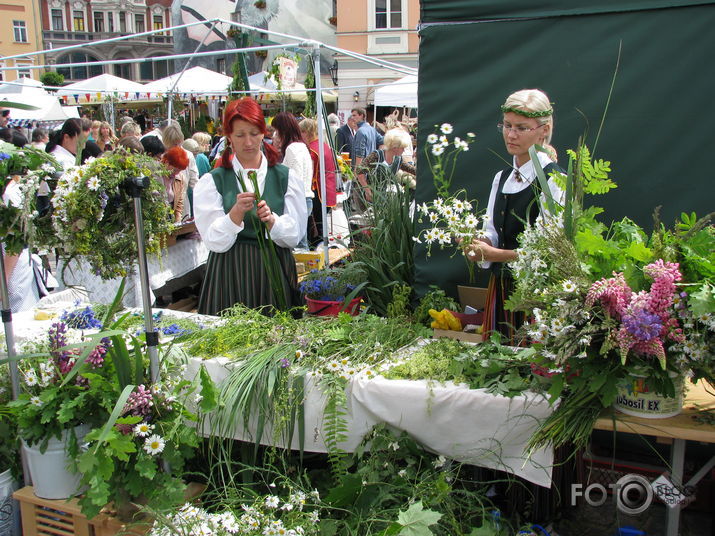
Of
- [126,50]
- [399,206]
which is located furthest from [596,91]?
[126,50]

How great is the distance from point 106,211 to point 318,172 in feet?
13.9

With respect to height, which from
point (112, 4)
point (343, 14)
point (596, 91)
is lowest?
point (596, 91)

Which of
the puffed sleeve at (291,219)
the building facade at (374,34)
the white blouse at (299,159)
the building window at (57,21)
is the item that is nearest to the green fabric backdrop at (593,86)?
the puffed sleeve at (291,219)

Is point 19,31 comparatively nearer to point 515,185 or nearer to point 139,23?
point 139,23

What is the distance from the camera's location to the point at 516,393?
1.95 meters

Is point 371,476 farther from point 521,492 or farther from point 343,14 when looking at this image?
point 343,14

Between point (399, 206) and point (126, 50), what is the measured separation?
5052 cm

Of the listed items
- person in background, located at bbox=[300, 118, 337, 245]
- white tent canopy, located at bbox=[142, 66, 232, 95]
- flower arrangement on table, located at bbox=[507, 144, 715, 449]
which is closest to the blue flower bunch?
flower arrangement on table, located at bbox=[507, 144, 715, 449]

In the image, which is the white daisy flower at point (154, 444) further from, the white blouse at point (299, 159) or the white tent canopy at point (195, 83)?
the white tent canopy at point (195, 83)

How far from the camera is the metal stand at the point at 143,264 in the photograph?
1.94m

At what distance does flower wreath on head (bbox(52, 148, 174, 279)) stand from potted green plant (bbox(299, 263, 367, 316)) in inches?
43.0

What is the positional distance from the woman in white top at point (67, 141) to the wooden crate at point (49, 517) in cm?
334

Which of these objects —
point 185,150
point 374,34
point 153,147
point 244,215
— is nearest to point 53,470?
point 244,215

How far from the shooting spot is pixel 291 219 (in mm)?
3035
